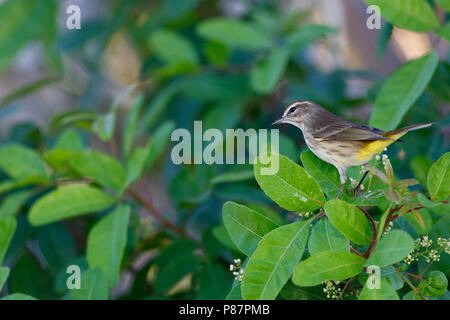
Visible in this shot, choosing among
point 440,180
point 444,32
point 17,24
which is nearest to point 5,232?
point 440,180

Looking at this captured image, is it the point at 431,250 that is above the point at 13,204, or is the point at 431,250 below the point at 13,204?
below

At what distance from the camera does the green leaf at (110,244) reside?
152 cm

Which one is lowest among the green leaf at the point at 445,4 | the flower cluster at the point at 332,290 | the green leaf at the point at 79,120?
the flower cluster at the point at 332,290

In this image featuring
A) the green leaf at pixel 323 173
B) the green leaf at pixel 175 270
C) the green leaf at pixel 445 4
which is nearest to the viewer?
the green leaf at pixel 323 173

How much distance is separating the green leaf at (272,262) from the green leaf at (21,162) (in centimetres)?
106

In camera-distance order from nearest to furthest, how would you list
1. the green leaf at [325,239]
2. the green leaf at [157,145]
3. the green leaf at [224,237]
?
1. the green leaf at [325,239]
2. the green leaf at [224,237]
3. the green leaf at [157,145]

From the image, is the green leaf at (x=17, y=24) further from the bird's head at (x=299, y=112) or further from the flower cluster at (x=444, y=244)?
the flower cluster at (x=444, y=244)

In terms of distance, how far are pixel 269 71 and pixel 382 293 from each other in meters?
1.32

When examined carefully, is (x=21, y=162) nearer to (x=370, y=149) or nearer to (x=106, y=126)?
(x=106, y=126)

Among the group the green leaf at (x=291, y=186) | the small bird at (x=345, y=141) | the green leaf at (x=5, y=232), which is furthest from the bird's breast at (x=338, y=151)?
the green leaf at (x=5, y=232)

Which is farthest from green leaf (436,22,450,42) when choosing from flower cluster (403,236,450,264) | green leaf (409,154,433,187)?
flower cluster (403,236,450,264)

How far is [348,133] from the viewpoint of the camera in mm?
1374

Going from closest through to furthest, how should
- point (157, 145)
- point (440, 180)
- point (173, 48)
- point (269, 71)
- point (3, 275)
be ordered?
point (440, 180)
point (3, 275)
point (157, 145)
point (269, 71)
point (173, 48)

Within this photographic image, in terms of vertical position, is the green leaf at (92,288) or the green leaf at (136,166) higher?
the green leaf at (136,166)
